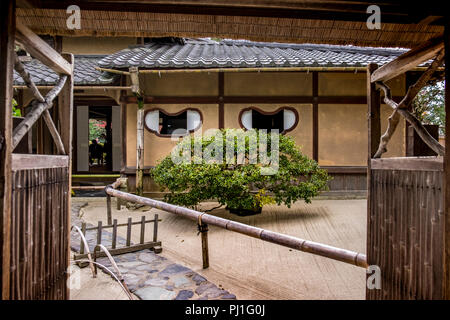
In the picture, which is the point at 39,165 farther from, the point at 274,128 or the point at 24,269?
the point at 274,128

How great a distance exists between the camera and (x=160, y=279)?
3.85 m

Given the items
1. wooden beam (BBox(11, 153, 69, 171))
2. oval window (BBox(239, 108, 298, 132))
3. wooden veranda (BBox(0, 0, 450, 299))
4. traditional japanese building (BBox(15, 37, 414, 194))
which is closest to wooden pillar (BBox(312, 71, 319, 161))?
traditional japanese building (BBox(15, 37, 414, 194))

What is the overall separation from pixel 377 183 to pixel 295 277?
6.84 feet

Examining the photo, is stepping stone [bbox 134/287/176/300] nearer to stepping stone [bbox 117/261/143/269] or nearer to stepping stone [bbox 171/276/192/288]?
stepping stone [bbox 171/276/192/288]

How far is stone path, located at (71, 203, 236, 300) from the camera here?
11.3 ft

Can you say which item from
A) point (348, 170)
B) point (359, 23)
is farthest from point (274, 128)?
point (359, 23)

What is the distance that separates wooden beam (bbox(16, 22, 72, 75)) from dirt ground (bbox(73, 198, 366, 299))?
2843mm

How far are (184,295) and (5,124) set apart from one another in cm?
251

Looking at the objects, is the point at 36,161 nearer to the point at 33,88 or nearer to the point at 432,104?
the point at 33,88

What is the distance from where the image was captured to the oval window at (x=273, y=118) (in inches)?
332

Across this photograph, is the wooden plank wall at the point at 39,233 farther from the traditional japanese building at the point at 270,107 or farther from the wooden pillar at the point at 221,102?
the wooden pillar at the point at 221,102

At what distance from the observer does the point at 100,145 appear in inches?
512

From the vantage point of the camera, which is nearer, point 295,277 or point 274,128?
point 295,277

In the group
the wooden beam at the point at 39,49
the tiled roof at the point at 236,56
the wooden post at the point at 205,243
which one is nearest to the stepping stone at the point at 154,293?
the wooden post at the point at 205,243
